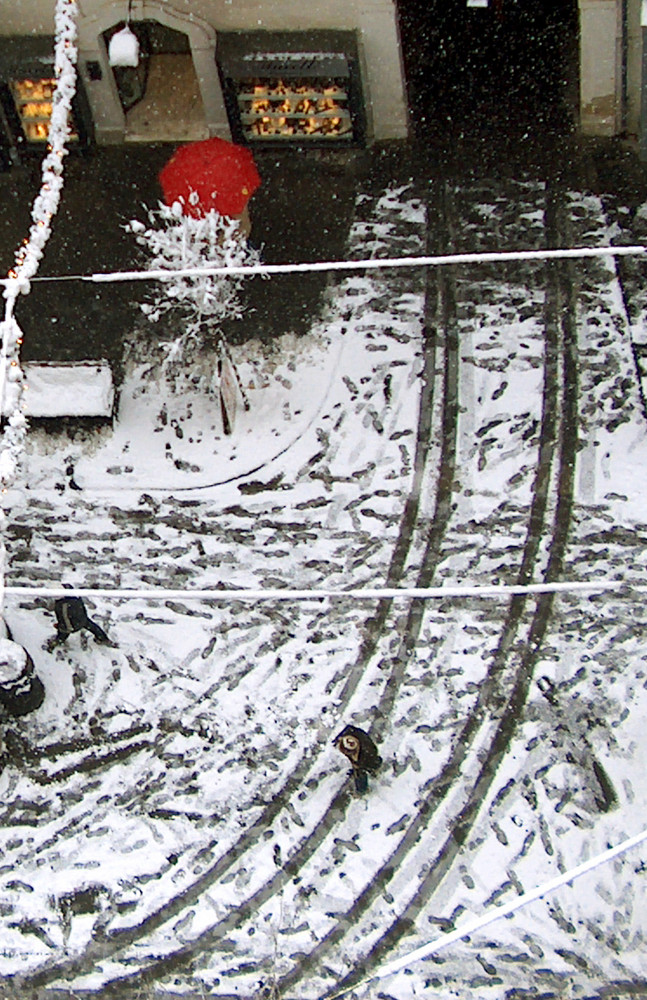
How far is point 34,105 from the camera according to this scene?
60.1ft

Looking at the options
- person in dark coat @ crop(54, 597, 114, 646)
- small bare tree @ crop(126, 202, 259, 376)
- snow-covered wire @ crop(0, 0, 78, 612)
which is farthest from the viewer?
small bare tree @ crop(126, 202, 259, 376)

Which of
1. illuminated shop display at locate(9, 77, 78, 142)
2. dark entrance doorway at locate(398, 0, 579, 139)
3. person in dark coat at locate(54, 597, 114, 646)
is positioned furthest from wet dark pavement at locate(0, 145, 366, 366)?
person in dark coat at locate(54, 597, 114, 646)

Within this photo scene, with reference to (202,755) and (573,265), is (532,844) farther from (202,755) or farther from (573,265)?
(573,265)

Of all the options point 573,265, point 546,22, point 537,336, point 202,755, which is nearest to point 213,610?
point 202,755

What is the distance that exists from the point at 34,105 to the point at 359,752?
10.4 m

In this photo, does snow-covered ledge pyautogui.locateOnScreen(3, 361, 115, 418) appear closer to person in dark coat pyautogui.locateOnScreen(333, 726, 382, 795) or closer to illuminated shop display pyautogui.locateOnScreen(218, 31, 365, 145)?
illuminated shop display pyautogui.locateOnScreen(218, 31, 365, 145)

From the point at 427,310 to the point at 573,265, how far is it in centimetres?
208

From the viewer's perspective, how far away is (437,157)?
1856 cm

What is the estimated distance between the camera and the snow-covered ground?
43.6ft

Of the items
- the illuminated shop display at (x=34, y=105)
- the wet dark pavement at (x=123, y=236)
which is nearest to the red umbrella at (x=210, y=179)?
the wet dark pavement at (x=123, y=236)

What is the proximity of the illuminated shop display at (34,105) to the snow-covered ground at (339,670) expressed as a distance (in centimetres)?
449

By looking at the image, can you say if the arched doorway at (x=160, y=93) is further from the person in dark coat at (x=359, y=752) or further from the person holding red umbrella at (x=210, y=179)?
the person in dark coat at (x=359, y=752)

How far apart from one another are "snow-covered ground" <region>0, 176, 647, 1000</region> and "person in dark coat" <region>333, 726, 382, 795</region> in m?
0.35

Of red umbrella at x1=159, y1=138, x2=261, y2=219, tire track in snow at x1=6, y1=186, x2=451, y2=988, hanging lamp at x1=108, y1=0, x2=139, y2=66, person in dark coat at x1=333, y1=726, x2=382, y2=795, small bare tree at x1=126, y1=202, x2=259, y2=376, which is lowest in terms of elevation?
tire track in snow at x1=6, y1=186, x2=451, y2=988
